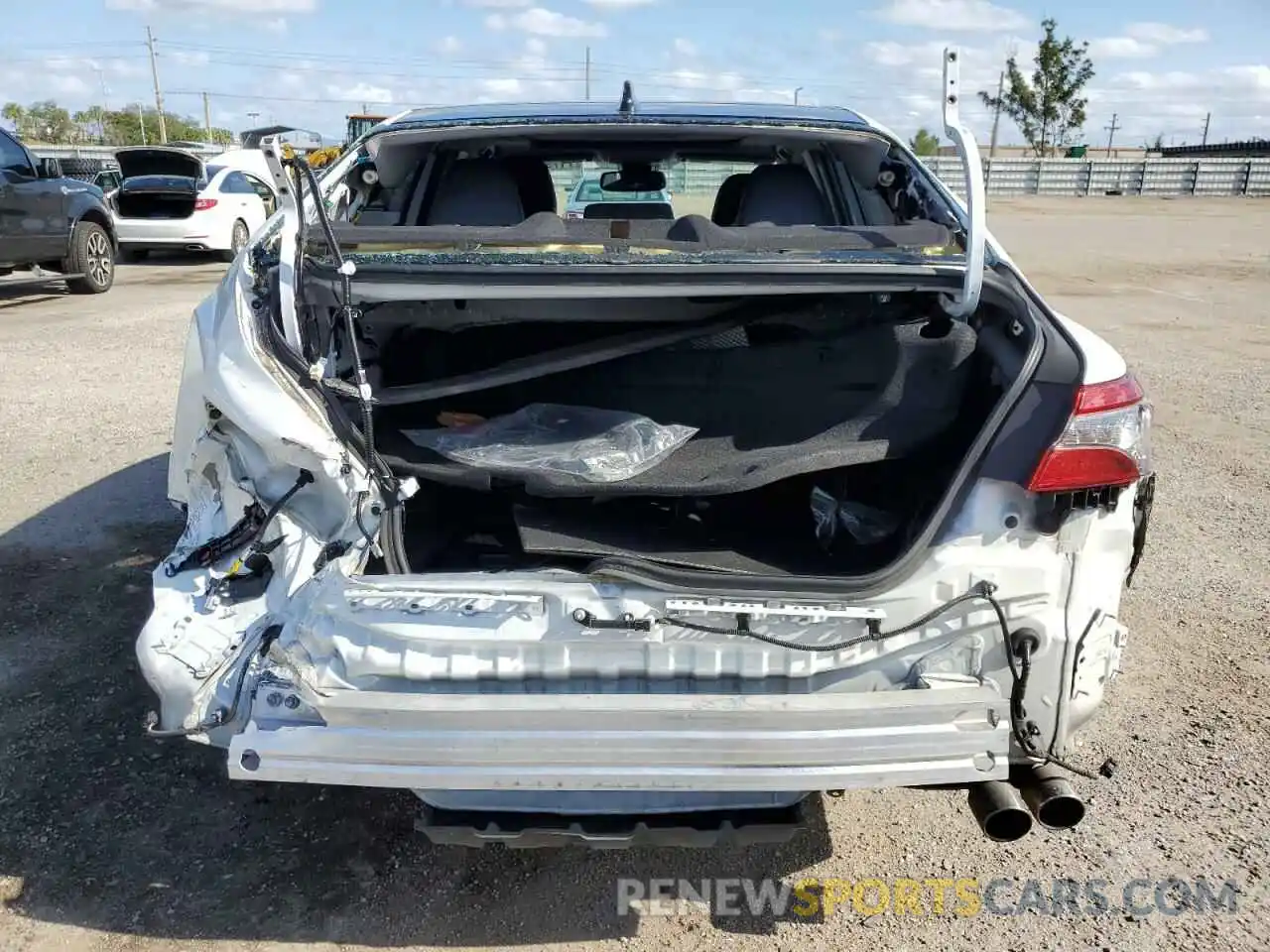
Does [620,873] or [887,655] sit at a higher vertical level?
[887,655]

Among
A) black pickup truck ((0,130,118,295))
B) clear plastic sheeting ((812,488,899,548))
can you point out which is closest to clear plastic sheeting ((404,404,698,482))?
clear plastic sheeting ((812,488,899,548))

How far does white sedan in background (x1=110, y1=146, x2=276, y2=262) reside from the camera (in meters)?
13.0

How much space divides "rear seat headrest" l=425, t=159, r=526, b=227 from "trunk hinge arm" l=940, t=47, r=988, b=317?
5.18 ft

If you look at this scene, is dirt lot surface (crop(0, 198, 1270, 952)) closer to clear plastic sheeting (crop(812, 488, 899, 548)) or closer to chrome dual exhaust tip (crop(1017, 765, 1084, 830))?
chrome dual exhaust tip (crop(1017, 765, 1084, 830))

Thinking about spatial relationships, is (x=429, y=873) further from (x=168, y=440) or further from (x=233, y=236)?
(x=233, y=236)

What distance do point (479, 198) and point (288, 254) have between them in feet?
4.18

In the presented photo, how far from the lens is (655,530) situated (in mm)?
2428

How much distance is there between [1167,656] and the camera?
10.6 feet

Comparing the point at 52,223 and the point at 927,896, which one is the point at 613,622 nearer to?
the point at 927,896

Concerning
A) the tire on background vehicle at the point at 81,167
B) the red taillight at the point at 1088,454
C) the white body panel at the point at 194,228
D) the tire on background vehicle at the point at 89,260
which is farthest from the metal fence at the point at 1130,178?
the red taillight at the point at 1088,454

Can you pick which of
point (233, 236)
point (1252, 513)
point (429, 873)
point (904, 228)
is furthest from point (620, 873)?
point (233, 236)

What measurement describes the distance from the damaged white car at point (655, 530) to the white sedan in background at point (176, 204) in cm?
1178

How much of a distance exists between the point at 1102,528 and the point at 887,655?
492 mm

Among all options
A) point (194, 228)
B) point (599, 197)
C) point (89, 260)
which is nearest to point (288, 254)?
point (599, 197)
